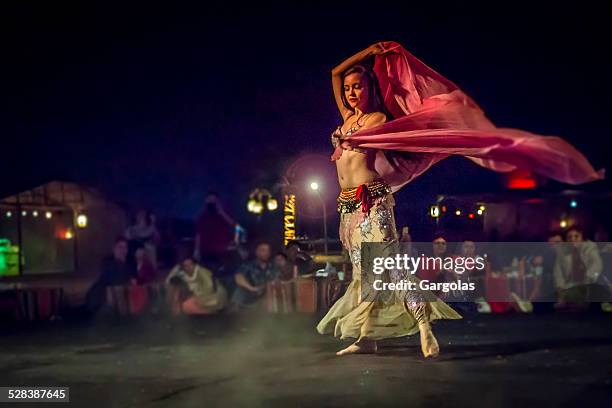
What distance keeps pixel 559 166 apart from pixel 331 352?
8.84 ft

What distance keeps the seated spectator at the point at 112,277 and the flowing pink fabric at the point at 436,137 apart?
5276 millimetres

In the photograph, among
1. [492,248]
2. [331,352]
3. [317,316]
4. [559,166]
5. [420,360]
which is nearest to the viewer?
[559,166]

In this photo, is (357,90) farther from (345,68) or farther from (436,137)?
(436,137)

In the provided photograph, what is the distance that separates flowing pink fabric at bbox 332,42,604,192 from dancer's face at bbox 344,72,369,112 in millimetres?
169

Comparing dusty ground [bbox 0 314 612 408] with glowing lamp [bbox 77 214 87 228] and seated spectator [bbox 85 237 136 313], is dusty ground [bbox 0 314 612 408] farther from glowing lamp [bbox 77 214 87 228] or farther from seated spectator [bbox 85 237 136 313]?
glowing lamp [bbox 77 214 87 228]

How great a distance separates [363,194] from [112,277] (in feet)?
18.3

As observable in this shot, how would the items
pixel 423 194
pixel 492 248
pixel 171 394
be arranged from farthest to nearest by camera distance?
pixel 492 248 → pixel 423 194 → pixel 171 394

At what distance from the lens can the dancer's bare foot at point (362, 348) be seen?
6.53 meters

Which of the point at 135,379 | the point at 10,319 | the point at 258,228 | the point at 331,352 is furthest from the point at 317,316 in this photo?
the point at 258,228

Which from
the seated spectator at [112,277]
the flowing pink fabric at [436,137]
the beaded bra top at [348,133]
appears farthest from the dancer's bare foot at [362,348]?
the seated spectator at [112,277]

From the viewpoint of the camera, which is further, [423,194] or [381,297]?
[423,194]

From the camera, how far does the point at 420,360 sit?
6160 mm

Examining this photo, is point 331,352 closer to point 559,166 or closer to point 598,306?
point 559,166

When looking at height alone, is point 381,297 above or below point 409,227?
below
